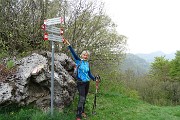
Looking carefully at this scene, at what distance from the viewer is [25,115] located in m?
6.67

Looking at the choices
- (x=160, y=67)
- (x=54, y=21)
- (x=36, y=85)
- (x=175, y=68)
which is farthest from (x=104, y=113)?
(x=160, y=67)

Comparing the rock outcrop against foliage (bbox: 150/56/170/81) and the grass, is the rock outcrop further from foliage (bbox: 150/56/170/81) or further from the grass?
foliage (bbox: 150/56/170/81)

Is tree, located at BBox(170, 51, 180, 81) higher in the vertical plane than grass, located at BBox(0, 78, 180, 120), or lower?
higher

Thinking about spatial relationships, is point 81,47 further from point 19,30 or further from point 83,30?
point 19,30

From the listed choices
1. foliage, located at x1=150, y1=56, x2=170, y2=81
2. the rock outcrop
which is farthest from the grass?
foliage, located at x1=150, y1=56, x2=170, y2=81

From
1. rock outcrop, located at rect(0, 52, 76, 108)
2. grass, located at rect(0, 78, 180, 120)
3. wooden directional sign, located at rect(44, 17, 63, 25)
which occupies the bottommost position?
grass, located at rect(0, 78, 180, 120)

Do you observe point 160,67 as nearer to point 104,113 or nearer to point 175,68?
point 175,68

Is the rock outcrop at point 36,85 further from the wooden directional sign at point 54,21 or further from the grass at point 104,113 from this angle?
the wooden directional sign at point 54,21

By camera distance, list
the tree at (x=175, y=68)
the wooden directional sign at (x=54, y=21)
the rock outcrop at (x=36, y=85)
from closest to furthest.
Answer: the wooden directional sign at (x=54, y=21) → the rock outcrop at (x=36, y=85) → the tree at (x=175, y=68)

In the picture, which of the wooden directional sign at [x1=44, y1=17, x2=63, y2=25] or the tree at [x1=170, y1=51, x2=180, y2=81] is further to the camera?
the tree at [x1=170, y1=51, x2=180, y2=81]

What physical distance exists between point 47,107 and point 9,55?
8.32ft

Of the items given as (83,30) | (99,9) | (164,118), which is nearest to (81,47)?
(83,30)

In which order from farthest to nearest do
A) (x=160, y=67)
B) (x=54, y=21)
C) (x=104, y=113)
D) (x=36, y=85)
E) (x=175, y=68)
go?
(x=160, y=67) → (x=175, y=68) → (x=104, y=113) → (x=36, y=85) → (x=54, y=21)

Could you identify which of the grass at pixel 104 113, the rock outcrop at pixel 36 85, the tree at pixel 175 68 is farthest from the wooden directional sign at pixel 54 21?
the tree at pixel 175 68
